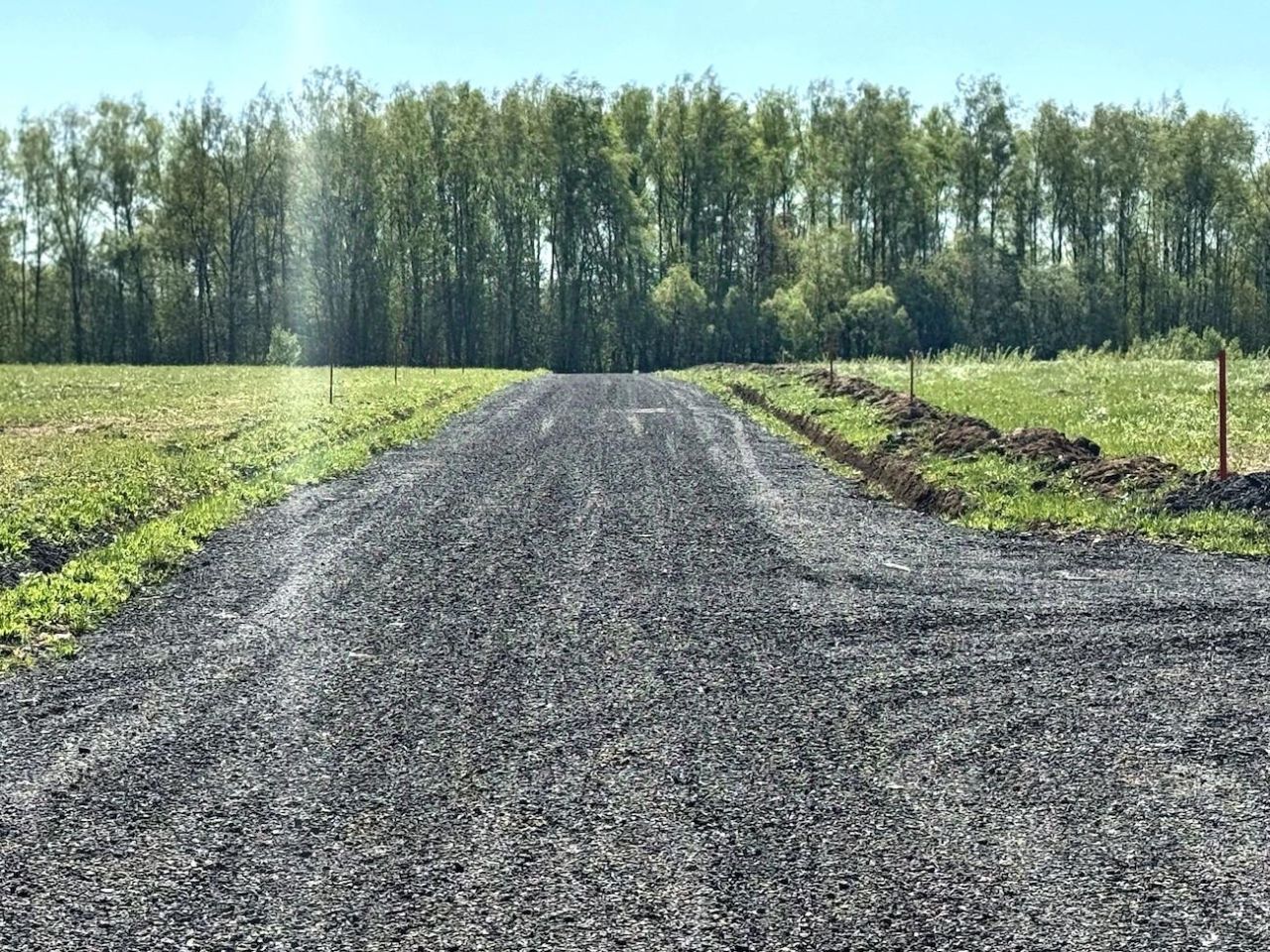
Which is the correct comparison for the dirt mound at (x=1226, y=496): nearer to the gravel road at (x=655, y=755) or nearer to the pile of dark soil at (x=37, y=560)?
the gravel road at (x=655, y=755)

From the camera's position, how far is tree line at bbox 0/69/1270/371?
81.2 meters

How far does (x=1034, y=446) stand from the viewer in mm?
18047

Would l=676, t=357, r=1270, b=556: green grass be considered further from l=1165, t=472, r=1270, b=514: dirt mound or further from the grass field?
the grass field

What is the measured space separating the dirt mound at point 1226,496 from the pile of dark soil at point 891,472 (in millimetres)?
2314

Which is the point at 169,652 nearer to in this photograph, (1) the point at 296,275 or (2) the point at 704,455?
(2) the point at 704,455

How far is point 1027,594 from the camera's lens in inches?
419

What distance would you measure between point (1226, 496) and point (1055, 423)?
1096cm

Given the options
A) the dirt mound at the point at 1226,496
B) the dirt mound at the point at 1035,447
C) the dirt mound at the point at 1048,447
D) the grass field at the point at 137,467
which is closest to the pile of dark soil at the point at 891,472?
the dirt mound at the point at 1035,447

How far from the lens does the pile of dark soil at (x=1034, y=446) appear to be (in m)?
15.5

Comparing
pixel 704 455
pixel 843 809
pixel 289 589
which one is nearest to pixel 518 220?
pixel 704 455

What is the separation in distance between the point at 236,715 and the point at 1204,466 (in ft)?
45.9

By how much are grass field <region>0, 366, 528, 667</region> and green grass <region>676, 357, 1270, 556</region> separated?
8.36 m

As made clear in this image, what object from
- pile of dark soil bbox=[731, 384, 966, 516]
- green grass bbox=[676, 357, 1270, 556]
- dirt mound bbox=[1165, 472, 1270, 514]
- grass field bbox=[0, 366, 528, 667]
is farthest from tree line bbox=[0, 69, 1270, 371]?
dirt mound bbox=[1165, 472, 1270, 514]

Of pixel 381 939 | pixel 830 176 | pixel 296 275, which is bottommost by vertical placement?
pixel 381 939
